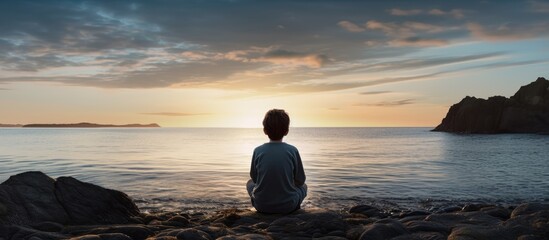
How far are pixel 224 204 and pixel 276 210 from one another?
681cm

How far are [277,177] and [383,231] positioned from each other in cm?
227

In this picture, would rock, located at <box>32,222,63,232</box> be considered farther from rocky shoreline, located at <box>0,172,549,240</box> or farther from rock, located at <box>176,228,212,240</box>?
rock, located at <box>176,228,212,240</box>

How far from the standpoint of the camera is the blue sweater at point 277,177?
822 centimetres

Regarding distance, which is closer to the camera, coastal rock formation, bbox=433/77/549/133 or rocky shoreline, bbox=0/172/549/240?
rocky shoreline, bbox=0/172/549/240

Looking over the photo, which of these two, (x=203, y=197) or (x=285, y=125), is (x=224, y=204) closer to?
(x=203, y=197)

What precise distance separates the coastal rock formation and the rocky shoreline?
147 meters

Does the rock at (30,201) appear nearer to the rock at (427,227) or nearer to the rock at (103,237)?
the rock at (103,237)

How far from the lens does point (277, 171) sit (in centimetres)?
818

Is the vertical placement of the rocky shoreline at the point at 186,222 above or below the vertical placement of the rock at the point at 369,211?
above

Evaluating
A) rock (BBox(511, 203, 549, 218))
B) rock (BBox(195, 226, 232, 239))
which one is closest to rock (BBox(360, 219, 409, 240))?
rock (BBox(195, 226, 232, 239))

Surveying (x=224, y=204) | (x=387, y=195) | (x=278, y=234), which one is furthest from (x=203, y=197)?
(x=278, y=234)

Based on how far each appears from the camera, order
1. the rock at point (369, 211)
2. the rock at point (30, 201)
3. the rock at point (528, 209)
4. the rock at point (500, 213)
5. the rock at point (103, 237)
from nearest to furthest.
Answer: the rock at point (103, 237)
the rock at point (30, 201)
the rock at point (528, 209)
the rock at point (500, 213)
the rock at point (369, 211)

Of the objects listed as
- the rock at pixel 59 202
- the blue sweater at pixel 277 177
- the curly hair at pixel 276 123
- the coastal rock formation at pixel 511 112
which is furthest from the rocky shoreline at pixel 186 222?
the coastal rock formation at pixel 511 112

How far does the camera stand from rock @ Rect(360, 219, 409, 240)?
6.81 meters
